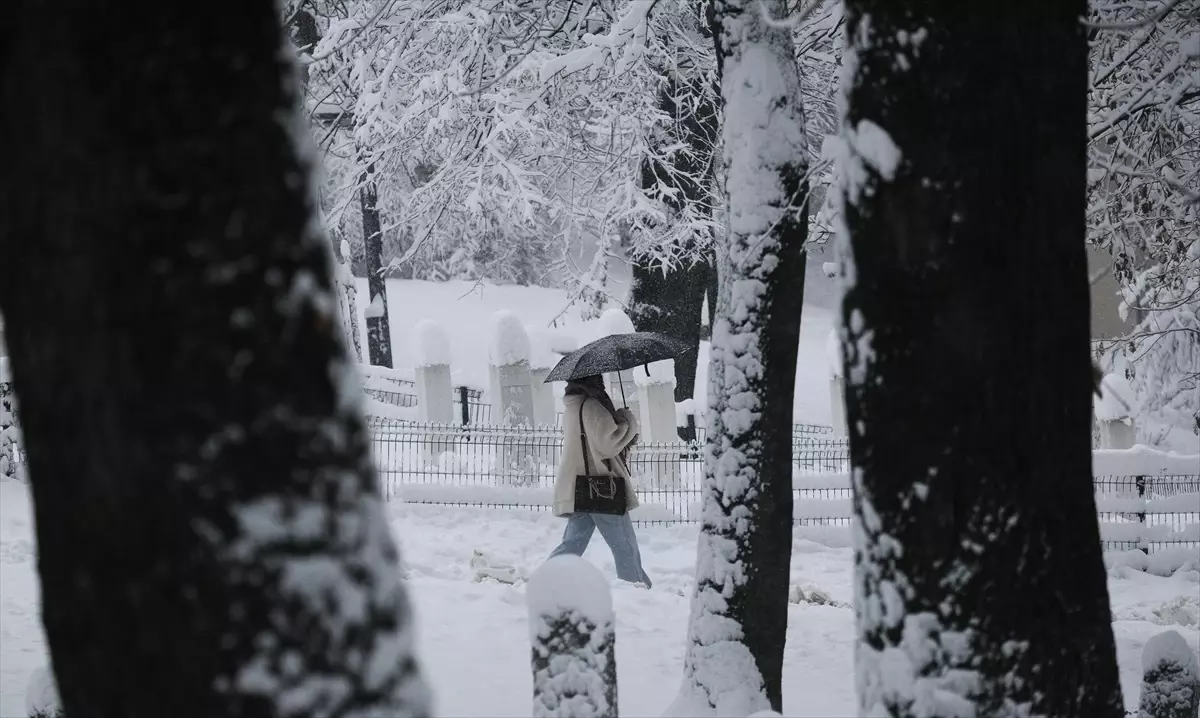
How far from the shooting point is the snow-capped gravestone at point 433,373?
16.2 meters

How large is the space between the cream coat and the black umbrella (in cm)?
31

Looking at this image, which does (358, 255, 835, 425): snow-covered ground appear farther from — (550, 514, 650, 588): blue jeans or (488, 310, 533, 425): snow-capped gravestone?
(550, 514, 650, 588): blue jeans

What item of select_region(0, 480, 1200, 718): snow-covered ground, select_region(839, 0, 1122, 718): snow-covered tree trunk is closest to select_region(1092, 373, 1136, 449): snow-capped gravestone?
select_region(0, 480, 1200, 718): snow-covered ground

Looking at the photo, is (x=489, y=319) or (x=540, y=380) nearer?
(x=540, y=380)

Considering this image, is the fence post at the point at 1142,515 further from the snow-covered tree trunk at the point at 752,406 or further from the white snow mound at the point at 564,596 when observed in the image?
the white snow mound at the point at 564,596

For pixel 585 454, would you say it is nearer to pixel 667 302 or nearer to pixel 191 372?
pixel 191 372

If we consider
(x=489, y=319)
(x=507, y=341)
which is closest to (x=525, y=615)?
(x=507, y=341)

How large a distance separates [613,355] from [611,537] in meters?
1.34

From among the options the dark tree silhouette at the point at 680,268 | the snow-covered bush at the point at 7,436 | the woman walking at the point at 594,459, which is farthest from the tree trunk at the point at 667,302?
the snow-covered bush at the point at 7,436

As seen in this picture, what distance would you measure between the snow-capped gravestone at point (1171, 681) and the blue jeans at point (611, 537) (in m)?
3.83

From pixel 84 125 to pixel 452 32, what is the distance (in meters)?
10.4

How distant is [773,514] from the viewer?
17.5 feet

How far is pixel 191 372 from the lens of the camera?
150cm

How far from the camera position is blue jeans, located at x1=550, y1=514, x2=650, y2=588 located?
844 centimetres
